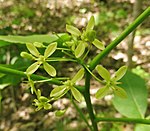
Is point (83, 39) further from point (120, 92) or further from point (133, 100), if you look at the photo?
point (133, 100)

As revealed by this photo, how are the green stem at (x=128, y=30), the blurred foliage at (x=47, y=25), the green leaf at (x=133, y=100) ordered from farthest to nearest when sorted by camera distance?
the blurred foliage at (x=47, y=25)
the green leaf at (x=133, y=100)
the green stem at (x=128, y=30)

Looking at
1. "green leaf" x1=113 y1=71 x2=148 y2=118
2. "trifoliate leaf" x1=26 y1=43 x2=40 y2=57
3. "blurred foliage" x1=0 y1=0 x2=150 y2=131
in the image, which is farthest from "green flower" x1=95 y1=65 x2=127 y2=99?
"blurred foliage" x1=0 y1=0 x2=150 y2=131

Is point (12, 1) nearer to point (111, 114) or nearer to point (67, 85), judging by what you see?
point (111, 114)

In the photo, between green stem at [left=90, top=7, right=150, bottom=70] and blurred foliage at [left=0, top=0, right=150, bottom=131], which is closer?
green stem at [left=90, top=7, right=150, bottom=70]

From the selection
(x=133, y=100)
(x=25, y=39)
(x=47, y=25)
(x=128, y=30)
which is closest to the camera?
(x=128, y=30)

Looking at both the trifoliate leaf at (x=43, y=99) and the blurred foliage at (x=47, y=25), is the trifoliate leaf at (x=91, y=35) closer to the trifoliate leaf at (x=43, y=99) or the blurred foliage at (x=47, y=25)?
the trifoliate leaf at (x=43, y=99)

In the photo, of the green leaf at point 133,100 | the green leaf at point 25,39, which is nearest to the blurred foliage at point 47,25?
the green leaf at point 133,100

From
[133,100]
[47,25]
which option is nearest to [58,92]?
[133,100]

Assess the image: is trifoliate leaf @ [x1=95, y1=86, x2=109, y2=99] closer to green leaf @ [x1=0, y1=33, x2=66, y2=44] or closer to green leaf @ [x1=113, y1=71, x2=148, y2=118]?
green leaf @ [x1=0, y1=33, x2=66, y2=44]
